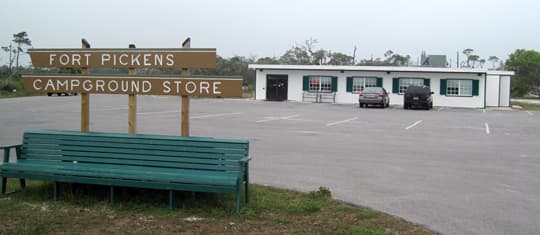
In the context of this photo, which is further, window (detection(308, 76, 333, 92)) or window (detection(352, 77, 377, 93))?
window (detection(308, 76, 333, 92))

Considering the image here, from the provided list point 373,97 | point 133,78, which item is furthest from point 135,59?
point 373,97

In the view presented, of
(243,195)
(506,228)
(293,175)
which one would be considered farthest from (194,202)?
(506,228)

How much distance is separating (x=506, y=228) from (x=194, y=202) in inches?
137

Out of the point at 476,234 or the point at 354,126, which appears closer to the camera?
the point at 476,234

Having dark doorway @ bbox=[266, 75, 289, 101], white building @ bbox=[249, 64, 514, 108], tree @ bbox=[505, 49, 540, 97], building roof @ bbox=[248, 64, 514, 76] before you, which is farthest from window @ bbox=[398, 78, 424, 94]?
tree @ bbox=[505, 49, 540, 97]

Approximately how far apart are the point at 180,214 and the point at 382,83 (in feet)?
119

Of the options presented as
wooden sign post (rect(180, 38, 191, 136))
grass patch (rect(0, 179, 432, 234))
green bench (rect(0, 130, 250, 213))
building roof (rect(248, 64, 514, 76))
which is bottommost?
grass patch (rect(0, 179, 432, 234))

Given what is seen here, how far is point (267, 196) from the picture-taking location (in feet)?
22.8

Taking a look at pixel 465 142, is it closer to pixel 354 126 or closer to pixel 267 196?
Result: pixel 354 126

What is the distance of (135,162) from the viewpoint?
673cm

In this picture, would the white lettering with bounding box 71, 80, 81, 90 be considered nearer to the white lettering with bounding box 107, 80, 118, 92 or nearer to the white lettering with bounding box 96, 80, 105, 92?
the white lettering with bounding box 96, 80, 105, 92

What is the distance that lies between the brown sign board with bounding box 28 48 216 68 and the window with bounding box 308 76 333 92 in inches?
1370

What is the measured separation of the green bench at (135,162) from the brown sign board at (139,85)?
901mm

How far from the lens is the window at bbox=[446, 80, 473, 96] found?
1541 inches
